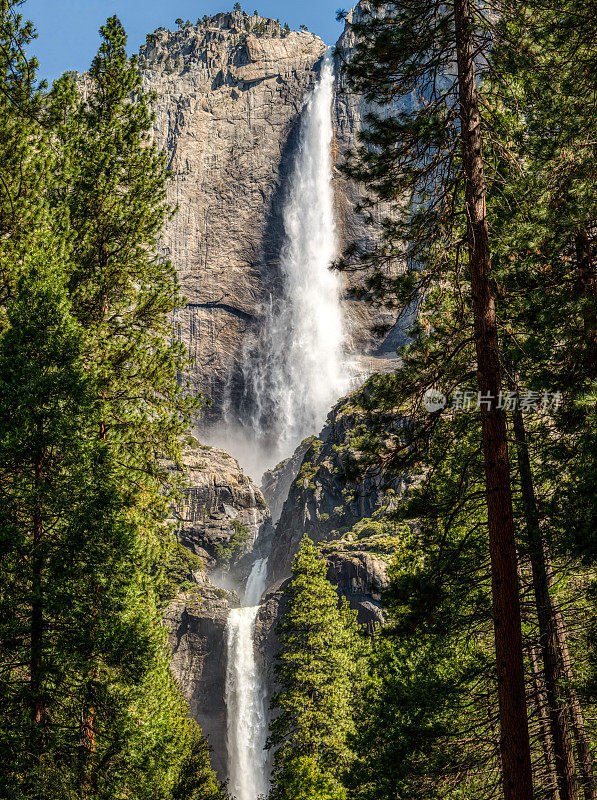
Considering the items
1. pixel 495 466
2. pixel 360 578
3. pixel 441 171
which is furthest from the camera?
pixel 360 578

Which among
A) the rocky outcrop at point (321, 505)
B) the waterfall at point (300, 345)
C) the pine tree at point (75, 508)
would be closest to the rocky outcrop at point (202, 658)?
the rocky outcrop at point (321, 505)

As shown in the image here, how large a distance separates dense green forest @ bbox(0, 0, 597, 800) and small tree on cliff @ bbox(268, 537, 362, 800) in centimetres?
605

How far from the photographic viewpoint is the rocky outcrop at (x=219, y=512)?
72812 mm

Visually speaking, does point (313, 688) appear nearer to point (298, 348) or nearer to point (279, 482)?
point (279, 482)

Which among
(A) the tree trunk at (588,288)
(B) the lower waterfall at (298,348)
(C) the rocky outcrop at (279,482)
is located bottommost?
(A) the tree trunk at (588,288)

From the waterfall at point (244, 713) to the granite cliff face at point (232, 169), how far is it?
51.6 meters

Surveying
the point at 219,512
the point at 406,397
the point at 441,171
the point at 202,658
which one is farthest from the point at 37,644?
the point at 219,512

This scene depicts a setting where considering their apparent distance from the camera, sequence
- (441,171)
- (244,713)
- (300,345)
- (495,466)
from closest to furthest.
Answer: (495,466) < (441,171) < (244,713) < (300,345)

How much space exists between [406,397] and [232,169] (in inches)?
4473

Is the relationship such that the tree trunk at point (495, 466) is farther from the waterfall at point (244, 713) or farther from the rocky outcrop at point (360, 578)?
the waterfall at point (244, 713)

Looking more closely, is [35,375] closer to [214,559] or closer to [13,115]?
[13,115]

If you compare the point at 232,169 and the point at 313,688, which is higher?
the point at 232,169

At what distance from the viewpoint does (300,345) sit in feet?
329

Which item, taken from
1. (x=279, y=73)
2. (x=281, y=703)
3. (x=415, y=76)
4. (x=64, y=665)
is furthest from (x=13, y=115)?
(x=279, y=73)
